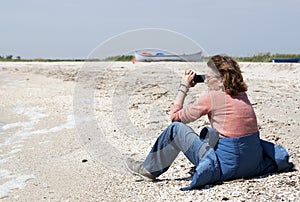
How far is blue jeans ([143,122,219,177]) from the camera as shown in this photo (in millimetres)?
4383

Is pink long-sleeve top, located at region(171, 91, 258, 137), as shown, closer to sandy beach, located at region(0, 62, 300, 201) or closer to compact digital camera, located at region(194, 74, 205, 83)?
compact digital camera, located at region(194, 74, 205, 83)

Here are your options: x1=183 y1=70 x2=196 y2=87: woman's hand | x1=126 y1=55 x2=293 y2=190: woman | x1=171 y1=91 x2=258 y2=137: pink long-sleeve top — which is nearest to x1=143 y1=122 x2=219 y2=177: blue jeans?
x1=126 y1=55 x2=293 y2=190: woman

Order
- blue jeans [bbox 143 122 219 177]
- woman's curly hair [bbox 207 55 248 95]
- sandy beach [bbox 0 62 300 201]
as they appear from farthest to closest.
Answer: sandy beach [bbox 0 62 300 201]
blue jeans [bbox 143 122 219 177]
woman's curly hair [bbox 207 55 248 95]

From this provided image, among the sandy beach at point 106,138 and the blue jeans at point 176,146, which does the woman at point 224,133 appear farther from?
the sandy beach at point 106,138

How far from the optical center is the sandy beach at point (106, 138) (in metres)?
4.51

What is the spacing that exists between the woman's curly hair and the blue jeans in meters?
0.42

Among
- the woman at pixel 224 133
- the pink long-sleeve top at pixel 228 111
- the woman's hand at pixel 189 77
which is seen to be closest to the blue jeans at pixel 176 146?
the woman at pixel 224 133

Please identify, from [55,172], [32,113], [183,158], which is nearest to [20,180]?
[55,172]

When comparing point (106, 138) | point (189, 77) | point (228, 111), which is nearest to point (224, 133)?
point (228, 111)

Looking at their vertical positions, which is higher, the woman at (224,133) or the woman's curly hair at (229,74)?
the woman's curly hair at (229,74)

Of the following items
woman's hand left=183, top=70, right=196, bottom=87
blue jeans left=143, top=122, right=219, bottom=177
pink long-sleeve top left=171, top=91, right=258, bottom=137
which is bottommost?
blue jeans left=143, top=122, right=219, bottom=177

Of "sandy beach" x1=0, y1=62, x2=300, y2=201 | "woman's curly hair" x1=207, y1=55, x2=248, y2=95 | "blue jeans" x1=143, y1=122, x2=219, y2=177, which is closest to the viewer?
"woman's curly hair" x1=207, y1=55, x2=248, y2=95

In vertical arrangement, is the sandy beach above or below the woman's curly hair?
below

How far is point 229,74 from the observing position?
167 inches
